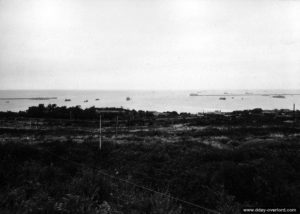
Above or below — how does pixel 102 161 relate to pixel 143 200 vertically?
below

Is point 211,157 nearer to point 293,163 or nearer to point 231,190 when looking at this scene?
point 293,163

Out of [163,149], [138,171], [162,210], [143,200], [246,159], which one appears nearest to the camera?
[162,210]

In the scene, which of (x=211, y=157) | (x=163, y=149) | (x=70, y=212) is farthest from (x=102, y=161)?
(x=70, y=212)

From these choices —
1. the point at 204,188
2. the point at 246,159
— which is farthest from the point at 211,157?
the point at 204,188

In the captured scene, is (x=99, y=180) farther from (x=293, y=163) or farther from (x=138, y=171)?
(x=293, y=163)

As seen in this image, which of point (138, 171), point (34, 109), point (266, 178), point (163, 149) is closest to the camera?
point (266, 178)

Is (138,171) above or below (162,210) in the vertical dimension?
below

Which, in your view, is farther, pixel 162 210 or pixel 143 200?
pixel 143 200

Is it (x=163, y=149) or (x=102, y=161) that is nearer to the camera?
(x=102, y=161)

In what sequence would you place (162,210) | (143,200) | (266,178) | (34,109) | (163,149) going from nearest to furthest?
1. (162,210)
2. (143,200)
3. (266,178)
4. (163,149)
5. (34,109)
